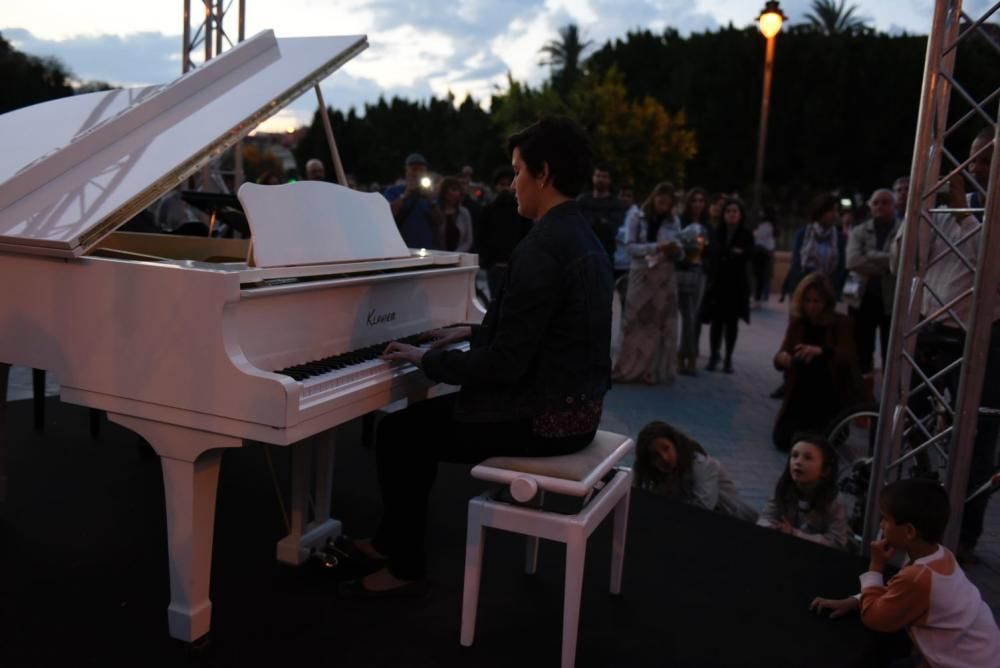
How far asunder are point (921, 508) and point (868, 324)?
4408mm

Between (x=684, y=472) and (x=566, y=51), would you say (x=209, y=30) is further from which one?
(x=566, y=51)

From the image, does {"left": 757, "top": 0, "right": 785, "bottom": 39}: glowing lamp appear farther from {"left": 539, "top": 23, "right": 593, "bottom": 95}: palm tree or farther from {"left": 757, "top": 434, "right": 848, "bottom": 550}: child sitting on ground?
{"left": 539, "top": 23, "right": 593, "bottom": 95}: palm tree

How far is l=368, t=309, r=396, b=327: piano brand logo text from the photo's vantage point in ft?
9.86

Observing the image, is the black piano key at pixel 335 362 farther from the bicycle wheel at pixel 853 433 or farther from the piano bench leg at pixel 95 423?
the bicycle wheel at pixel 853 433

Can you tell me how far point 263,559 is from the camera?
321 centimetres

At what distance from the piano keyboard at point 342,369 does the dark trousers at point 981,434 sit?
7.86ft

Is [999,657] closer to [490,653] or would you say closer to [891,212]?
[490,653]

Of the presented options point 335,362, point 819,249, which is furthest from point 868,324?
point 335,362

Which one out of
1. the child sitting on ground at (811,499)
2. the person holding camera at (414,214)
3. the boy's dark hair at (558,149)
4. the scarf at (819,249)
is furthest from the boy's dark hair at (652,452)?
the scarf at (819,249)

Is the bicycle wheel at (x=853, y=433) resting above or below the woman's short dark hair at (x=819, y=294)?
below

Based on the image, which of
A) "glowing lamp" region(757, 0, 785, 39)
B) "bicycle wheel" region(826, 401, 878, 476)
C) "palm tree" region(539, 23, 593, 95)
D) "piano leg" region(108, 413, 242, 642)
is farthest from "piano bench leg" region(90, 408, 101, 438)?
"palm tree" region(539, 23, 593, 95)

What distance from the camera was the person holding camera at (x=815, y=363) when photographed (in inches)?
208

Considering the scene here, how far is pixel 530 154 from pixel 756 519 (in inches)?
90.7

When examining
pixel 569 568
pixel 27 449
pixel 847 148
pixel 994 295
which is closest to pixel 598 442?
pixel 569 568
